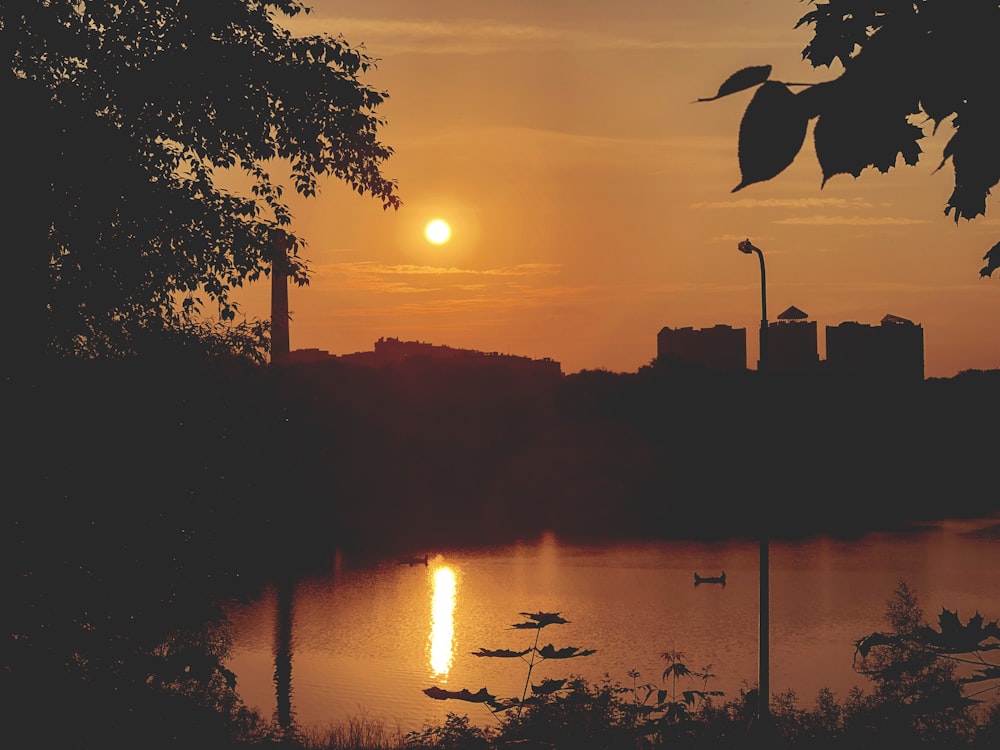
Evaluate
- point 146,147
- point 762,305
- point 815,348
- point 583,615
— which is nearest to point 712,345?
point 815,348

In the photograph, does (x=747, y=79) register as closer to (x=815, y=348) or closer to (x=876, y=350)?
(x=876, y=350)

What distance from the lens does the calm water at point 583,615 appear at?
49.8m

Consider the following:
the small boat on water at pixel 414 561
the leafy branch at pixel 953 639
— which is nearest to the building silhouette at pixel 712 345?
the small boat on water at pixel 414 561

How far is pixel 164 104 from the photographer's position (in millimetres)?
10719

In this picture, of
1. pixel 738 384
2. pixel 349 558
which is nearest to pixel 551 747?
pixel 349 558

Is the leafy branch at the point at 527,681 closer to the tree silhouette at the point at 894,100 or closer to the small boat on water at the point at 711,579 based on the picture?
the tree silhouette at the point at 894,100

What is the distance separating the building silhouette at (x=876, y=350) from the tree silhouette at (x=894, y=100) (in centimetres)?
14889

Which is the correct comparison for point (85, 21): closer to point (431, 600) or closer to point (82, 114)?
point (82, 114)

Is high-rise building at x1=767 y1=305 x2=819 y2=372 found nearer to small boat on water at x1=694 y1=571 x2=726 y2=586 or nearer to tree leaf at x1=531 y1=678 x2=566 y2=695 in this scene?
small boat on water at x1=694 y1=571 x2=726 y2=586

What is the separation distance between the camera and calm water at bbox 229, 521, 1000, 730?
Result: 4978 centimetres

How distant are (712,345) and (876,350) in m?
38.6

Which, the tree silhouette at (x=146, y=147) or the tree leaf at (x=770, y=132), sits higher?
the tree silhouette at (x=146, y=147)

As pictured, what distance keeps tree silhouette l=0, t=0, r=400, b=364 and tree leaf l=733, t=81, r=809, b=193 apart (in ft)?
27.5

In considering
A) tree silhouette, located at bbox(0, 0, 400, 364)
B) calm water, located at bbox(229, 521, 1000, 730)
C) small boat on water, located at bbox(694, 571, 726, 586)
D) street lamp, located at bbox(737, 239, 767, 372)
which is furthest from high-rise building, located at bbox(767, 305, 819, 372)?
tree silhouette, located at bbox(0, 0, 400, 364)
